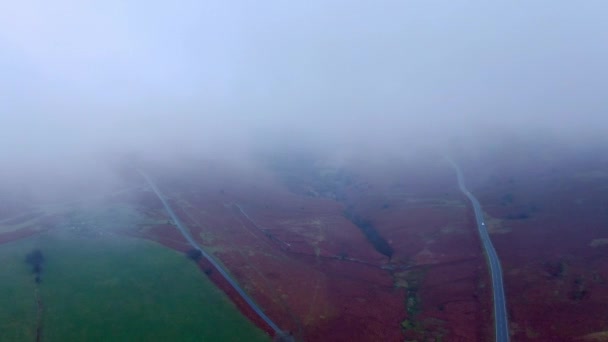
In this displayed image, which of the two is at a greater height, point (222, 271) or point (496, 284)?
point (222, 271)

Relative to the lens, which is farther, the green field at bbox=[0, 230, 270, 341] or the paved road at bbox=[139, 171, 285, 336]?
the paved road at bbox=[139, 171, 285, 336]

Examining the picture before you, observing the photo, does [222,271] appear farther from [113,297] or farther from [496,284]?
[496,284]

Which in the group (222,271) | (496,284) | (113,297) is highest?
(222,271)

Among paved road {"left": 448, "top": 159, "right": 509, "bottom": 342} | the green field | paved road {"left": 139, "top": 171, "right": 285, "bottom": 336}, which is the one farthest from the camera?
paved road {"left": 139, "top": 171, "right": 285, "bottom": 336}

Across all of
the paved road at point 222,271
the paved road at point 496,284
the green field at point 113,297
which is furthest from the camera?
the paved road at point 222,271

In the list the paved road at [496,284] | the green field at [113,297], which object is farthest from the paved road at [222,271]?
the paved road at [496,284]

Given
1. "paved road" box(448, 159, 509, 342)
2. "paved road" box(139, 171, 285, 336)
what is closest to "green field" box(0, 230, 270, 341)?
"paved road" box(139, 171, 285, 336)

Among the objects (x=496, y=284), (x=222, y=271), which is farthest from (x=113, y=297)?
(x=496, y=284)

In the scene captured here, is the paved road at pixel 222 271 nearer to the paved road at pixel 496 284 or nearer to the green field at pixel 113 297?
the green field at pixel 113 297

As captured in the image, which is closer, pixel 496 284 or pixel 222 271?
pixel 496 284

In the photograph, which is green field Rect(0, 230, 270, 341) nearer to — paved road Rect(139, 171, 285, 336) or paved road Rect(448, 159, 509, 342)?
paved road Rect(139, 171, 285, 336)
